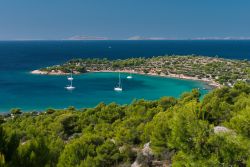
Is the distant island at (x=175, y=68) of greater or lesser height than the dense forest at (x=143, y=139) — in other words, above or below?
below

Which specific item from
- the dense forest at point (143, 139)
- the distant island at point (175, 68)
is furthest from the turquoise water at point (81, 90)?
the dense forest at point (143, 139)

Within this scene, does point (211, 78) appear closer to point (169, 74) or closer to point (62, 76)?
point (169, 74)

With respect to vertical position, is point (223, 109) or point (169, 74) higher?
point (223, 109)

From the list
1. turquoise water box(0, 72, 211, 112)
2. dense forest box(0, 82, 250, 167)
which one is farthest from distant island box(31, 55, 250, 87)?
dense forest box(0, 82, 250, 167)

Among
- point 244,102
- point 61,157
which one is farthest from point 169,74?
point 61,157

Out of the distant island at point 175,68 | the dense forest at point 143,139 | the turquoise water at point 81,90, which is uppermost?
the dense forest at point 143,139

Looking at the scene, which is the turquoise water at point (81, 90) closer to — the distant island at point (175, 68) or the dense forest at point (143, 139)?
the distant island at point (175, 68)

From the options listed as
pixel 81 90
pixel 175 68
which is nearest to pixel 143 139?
pixel 81 90
